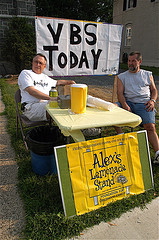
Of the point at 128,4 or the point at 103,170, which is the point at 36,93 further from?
the point at 128,4

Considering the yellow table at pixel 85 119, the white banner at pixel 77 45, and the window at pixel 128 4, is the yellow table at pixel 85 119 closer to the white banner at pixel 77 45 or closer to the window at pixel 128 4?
the white banner at pixel 77 45

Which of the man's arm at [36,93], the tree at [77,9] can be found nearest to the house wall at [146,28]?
the tree at [77,9]

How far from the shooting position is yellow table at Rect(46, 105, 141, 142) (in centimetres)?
179

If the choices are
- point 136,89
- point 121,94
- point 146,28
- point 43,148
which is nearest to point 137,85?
point 136,89

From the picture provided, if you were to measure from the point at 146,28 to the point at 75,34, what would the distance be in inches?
A: 542

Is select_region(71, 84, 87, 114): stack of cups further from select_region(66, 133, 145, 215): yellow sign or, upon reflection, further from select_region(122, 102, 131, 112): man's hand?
select_region(122, 102, 131, 112): man's hand

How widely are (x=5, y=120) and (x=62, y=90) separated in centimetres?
214

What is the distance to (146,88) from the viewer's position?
10.0 feet

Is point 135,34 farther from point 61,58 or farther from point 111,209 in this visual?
point 111,209

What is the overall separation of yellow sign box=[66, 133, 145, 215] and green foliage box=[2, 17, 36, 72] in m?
7.89

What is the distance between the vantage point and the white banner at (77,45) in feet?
10.2

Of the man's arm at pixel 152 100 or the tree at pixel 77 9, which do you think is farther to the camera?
the tree at pixel 77 9

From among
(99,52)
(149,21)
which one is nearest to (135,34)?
(149,21)

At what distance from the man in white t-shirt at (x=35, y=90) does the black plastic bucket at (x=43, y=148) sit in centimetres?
35
